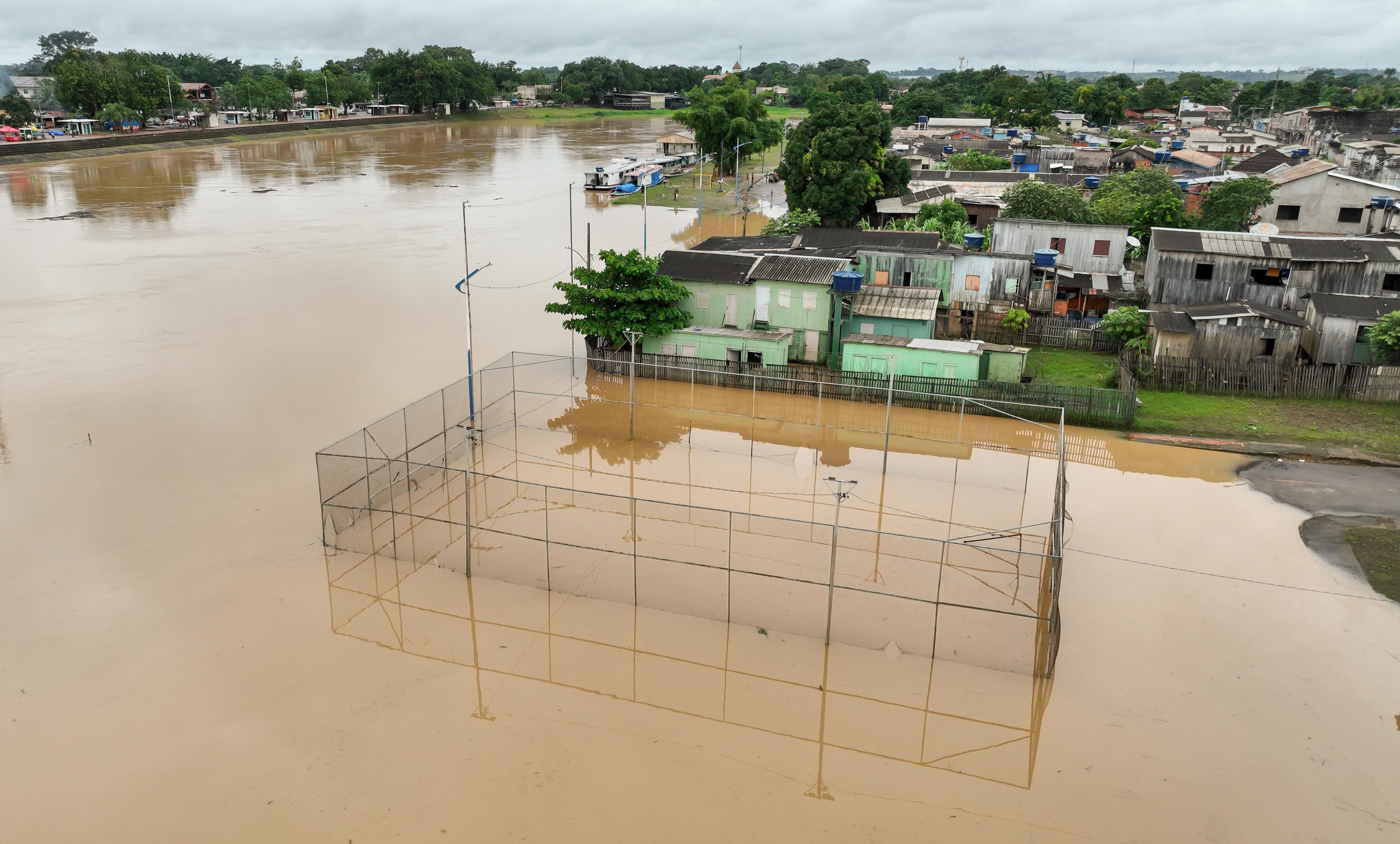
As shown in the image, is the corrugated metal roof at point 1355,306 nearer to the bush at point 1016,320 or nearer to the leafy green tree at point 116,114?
the bush at point 1016,320

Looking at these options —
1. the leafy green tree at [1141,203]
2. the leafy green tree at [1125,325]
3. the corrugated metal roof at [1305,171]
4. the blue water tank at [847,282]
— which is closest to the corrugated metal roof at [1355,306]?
the leafy green tree at [1125,325]

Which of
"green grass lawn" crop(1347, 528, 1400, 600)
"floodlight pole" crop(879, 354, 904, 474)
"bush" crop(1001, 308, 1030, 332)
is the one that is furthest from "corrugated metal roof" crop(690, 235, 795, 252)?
"green grass lawn" crop(1347, 528, 1400, 600)

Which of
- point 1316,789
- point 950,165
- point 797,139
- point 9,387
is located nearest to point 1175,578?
point 1316,789

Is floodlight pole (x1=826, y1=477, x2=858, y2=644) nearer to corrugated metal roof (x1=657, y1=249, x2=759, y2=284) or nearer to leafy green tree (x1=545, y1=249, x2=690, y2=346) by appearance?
leafy green tree (x1=545, y1=249, x2=690, y2=346)

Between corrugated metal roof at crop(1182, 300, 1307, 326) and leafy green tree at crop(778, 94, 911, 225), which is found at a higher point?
leafy green tree at crop(778, 94, 911, 225)

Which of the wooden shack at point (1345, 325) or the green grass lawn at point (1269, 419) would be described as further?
the wooden shack at point (1345, 325)

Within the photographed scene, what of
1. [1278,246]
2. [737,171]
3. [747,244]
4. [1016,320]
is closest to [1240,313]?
[1278,246]
